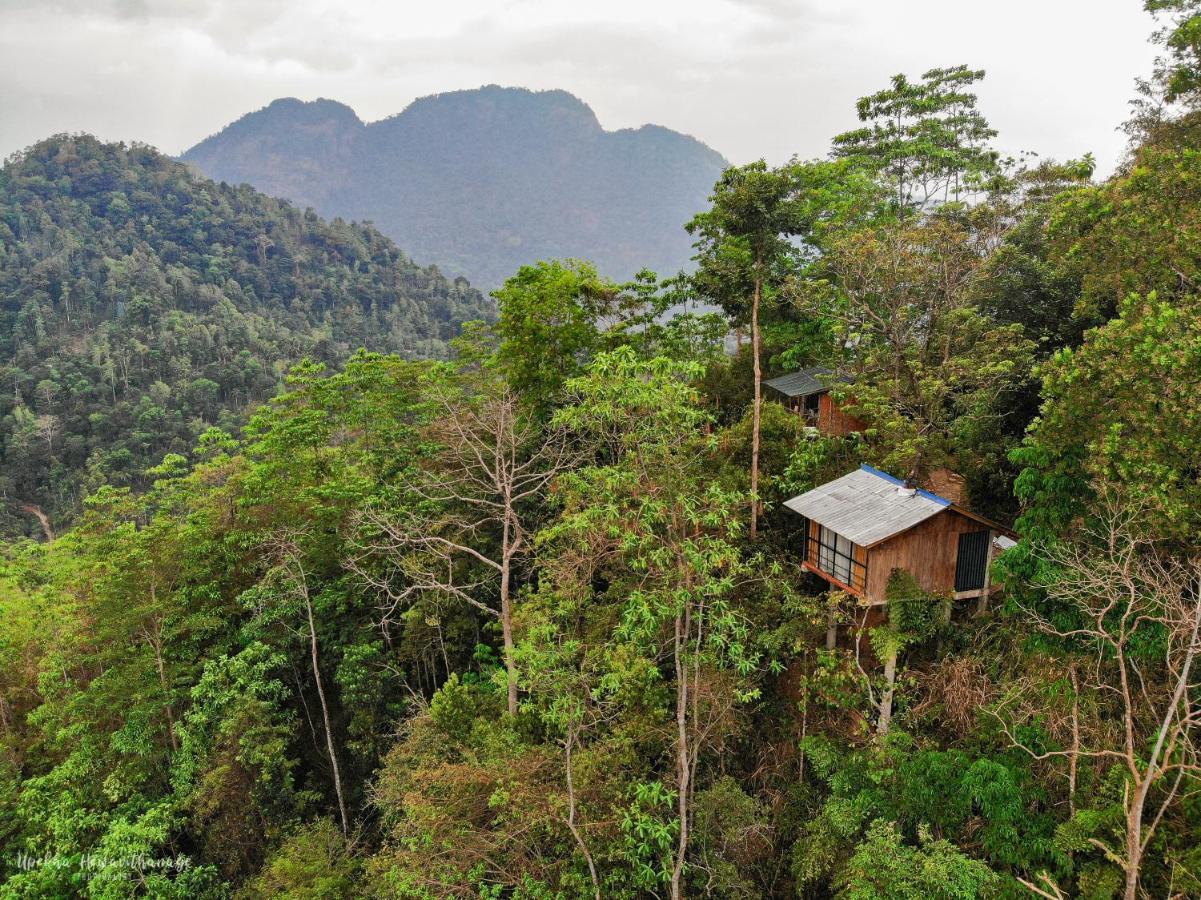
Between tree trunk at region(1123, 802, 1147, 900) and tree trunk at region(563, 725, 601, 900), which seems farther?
tree trunk at region(563, 725, 601, 900)

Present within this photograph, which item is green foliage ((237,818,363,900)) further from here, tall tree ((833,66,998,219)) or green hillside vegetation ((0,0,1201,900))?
tall tree ((833,66,998,219))

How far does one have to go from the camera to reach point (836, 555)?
47.3 ft

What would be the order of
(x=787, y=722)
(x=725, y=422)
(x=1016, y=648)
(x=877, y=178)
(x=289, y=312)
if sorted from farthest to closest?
(x=289, y=312)
(x=877, y=178)
(x=725, y=422)
(x=787, y=722)
(x=1016, y=648)

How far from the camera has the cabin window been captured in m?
14.0

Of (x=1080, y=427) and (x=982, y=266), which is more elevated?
(x=982, y=266)

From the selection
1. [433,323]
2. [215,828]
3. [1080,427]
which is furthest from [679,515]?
[433,323]

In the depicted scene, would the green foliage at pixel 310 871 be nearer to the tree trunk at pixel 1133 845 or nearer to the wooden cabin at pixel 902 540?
the wooden cabin at pixel 902 540

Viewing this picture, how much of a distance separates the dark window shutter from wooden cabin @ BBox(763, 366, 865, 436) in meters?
6.04

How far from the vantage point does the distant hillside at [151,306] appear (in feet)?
166

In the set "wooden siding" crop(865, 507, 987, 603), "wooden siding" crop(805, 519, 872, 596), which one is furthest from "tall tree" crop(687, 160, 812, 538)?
"wooden siding" crop(865, 507, 987, 603)

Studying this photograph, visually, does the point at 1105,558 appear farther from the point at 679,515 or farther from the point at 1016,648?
the point at 679,515

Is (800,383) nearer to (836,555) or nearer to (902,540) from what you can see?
(836,555)

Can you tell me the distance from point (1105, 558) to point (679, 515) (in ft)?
20.6

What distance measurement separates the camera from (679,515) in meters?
10.5
